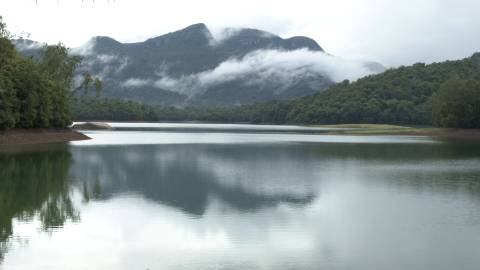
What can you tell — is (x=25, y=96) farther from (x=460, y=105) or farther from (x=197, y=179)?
(x=460, y=105)

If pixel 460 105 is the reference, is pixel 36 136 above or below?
below

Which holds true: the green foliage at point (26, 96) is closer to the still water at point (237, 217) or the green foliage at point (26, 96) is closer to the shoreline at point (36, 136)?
the shoreline at point (36, 136)

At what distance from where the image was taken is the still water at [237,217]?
19.8 m

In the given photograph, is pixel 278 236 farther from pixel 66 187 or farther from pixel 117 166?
pixel 117 166

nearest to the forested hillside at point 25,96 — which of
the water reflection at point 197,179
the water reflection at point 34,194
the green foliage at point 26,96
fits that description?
the green foliage at point 26,96

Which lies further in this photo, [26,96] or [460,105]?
[460,105]

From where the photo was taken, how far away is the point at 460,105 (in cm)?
13512

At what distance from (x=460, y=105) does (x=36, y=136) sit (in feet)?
330

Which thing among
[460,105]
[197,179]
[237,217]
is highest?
[460,105]

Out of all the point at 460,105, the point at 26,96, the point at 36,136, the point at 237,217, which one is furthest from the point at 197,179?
the point at 460,105

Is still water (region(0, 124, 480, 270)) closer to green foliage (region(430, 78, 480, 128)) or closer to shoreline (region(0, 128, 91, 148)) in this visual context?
shoreline (region(0, 128, 91, 148))

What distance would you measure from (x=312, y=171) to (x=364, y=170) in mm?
5464

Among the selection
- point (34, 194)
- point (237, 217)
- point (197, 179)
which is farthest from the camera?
point (197, 179)

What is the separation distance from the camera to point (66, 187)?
125 feet
